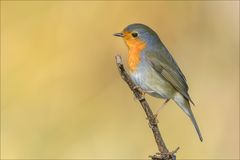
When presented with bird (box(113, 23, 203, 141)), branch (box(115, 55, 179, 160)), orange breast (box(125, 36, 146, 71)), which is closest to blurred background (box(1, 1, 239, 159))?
bird (box(113, 23, 203, 141))

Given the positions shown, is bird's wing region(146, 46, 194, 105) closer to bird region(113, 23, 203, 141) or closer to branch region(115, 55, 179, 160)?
bird region(113, 23, 203, 141)

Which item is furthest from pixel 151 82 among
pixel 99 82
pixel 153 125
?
pixel 99 82

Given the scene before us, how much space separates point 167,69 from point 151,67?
152 mm

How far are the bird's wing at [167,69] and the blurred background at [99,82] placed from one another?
1759 millimetres

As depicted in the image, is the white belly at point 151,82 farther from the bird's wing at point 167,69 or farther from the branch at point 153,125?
the branch at point 153,125

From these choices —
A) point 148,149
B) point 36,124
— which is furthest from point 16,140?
point 148,149

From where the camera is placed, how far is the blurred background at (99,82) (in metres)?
7.89

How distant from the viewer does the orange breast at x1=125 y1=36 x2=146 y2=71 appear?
238 inches

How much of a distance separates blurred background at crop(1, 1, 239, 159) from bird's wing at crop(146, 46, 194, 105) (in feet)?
5.77

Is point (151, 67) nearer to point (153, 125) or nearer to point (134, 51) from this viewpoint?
point (134, 51)

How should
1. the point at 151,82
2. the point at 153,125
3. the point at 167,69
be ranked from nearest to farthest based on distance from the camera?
the point at 153,125 → the point at 151,82 → the point at 167,69

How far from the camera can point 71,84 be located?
8266mm

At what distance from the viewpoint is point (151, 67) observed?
20.1 ft

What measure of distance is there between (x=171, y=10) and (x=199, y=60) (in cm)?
64
